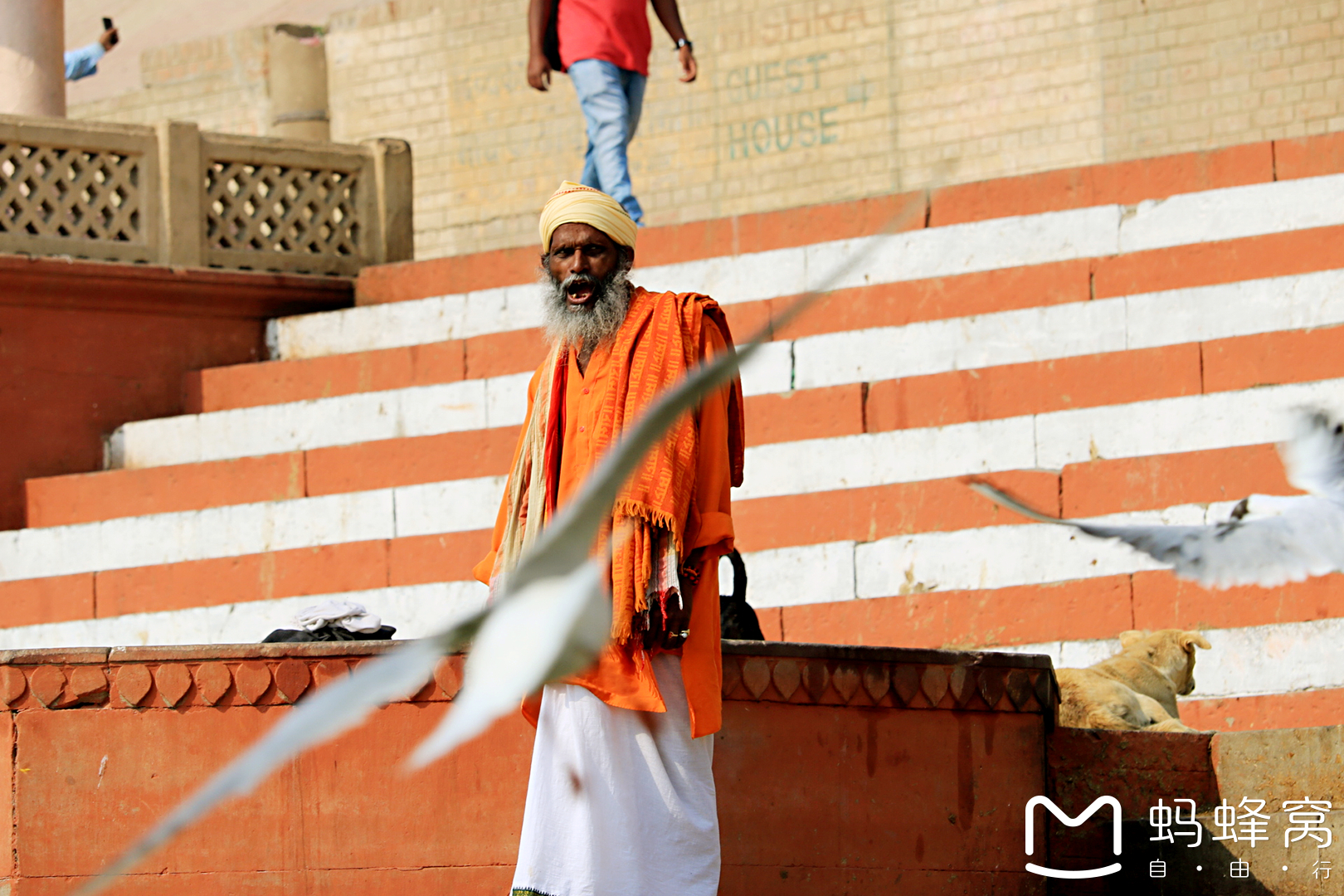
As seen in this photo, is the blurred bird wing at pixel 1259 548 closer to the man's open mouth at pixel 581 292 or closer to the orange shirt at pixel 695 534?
the orange shirt at pixel 695 534

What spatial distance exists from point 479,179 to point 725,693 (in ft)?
37.2

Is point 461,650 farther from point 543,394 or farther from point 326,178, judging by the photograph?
point 326,178

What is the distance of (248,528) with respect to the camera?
762 centimetres

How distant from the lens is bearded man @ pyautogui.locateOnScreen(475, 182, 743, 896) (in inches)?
139

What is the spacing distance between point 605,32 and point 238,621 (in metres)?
3.01

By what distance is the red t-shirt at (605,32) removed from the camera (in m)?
8.29

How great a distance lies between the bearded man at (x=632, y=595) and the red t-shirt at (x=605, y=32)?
15.1ft

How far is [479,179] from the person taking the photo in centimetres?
1526

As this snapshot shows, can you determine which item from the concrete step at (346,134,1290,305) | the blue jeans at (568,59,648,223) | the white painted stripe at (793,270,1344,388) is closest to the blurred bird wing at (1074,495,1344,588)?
the white painted stripe at (793,270,1344,388)

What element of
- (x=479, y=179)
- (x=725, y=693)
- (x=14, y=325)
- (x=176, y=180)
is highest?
(x=479, y=179)

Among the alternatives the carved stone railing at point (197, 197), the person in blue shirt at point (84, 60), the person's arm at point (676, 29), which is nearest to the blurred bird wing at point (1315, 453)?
the person's arm at point (676, 29)

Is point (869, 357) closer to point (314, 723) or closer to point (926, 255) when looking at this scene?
point (926, 255)

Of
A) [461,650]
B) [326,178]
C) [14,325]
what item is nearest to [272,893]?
[461,650]

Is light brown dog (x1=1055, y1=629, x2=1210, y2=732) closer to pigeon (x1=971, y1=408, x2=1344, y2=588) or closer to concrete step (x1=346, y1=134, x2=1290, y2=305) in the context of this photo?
pigeon (x1=971, y1=408, x2=1344, y2=588)
